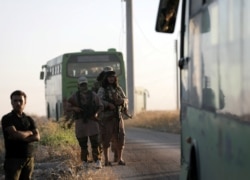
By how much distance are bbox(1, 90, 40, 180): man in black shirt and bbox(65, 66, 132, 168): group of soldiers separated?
165 inches

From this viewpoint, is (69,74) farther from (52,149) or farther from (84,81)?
(84,81)

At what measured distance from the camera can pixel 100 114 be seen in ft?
50.6

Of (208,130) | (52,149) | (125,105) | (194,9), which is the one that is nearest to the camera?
(208,130)

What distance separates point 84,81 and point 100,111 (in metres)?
0.78

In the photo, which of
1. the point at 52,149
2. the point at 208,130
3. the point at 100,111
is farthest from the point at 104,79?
the point at 208,130

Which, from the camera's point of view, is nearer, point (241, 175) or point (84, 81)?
point (241, 175)

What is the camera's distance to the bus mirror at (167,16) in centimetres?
1019

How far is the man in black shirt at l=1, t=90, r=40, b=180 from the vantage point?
9.70 m

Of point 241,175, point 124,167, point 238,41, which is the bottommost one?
point 124,167

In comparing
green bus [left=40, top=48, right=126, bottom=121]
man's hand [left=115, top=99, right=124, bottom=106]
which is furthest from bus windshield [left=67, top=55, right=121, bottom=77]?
man's hand [left=115, top=99, right=124, bottom=106]

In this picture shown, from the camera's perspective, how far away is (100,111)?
48.8 ft

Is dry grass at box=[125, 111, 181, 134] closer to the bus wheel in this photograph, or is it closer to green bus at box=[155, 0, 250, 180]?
green bus at box=[155, 0, 250, 180]

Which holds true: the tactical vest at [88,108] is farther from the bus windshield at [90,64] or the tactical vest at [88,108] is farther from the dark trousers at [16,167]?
the bus windshield at [90,64]

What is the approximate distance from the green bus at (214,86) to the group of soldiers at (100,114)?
4455 mm
